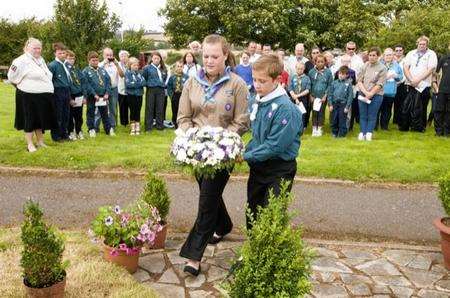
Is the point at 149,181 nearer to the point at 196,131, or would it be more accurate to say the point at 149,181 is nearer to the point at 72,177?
the point at 196,131

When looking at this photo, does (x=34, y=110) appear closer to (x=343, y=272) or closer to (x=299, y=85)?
(x=299, y=85)

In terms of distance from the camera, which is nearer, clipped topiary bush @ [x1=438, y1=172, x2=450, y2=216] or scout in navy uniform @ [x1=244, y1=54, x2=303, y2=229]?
scout in navy uniform @ [x1=244, y1=54, x2=303, y2=229]

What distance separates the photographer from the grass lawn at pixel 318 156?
8.39 m

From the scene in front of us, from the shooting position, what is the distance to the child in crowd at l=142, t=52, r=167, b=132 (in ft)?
41.4

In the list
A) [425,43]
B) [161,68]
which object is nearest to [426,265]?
[425,43]

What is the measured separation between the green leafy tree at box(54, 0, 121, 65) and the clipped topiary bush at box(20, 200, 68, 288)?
2310 centimetres

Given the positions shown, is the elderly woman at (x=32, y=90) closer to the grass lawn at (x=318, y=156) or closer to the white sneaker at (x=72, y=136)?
the grass lawn at (x=318, y=156)

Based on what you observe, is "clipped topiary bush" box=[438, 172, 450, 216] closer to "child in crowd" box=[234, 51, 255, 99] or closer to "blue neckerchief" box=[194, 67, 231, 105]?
"blue neckerchief" box=[194, 67, 231, 105]

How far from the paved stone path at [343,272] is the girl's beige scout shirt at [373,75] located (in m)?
6.18

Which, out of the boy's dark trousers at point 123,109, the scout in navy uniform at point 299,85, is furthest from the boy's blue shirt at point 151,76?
the scout in navy uniform at point 299,85

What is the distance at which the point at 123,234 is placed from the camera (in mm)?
4820

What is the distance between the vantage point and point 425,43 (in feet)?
39.1

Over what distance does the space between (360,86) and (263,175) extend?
746 cm

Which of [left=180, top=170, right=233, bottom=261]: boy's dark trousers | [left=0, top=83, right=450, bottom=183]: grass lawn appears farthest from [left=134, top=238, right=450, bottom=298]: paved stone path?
[left=0, top=83, right=450, bottom=183]: grass lawn
